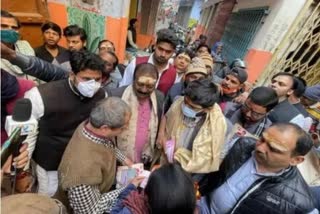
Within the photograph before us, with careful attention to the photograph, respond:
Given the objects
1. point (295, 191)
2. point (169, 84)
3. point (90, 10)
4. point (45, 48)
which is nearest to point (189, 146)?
point (295, 191)

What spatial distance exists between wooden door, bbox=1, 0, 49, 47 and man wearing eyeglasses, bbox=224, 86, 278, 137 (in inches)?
127

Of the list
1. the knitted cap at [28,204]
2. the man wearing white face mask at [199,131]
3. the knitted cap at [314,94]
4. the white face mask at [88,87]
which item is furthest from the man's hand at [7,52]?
the knitted cap at [314,94]

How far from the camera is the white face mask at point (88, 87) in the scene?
1.91m

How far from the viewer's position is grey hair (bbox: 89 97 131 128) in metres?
1.56

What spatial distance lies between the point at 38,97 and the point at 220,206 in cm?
160

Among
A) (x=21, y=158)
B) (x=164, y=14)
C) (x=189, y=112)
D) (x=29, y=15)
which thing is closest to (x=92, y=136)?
(x=21, y=158)

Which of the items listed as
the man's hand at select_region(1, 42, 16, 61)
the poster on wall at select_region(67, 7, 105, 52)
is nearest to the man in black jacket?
the man's hand at select_region(1, 42, 16, 61)

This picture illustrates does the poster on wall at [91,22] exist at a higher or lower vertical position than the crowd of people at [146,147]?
lower

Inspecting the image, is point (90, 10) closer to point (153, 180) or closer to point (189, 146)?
point (189, 146)

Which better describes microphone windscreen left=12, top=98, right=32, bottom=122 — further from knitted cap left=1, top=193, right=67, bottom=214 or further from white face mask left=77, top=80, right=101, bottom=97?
white face mask left=77, top=80, right=101, bottom=97

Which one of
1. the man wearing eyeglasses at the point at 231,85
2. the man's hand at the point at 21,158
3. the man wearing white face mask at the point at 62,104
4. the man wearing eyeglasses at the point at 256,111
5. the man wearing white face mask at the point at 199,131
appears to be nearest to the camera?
the man's hand at the point at 21,158

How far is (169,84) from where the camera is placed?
2.96m

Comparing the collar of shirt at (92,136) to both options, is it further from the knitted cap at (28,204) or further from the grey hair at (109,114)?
the knitted cap at (28,204)

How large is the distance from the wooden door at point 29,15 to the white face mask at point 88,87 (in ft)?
8.10
